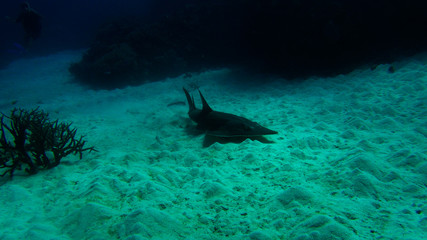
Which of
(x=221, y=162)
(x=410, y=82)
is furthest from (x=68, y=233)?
(x=410, y=82)

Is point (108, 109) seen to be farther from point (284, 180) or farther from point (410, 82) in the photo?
point (410, 82)

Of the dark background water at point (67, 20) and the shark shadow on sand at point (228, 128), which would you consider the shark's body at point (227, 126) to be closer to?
the shark shadow on sand at point (228, 128)

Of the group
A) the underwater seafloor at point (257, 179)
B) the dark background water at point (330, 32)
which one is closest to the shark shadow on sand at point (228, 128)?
the underwater seafloor at point (257, 179)

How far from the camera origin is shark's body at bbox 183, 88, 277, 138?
14.3 feet

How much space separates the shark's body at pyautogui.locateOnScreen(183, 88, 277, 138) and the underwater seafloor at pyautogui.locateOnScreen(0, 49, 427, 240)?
22 centimetres

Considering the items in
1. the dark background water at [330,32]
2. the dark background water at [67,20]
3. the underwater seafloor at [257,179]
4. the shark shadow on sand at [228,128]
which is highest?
the dark background water at [67,20]

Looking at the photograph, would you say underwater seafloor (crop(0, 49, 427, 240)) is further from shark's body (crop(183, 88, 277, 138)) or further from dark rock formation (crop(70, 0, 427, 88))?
dark rock formation (crop(70, 0, 427, 88))

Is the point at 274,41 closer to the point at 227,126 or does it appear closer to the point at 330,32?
the point at 330,32


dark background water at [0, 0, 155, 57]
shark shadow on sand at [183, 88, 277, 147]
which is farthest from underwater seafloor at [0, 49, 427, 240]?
dark background water at [0, 0, 155, 57]

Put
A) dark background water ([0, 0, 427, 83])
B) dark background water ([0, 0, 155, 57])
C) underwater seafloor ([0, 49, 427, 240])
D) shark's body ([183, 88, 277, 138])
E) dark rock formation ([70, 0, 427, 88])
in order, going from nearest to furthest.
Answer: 1. underwater seafloor ([0, 49, 427, 240])
2. shark's body ([183, 88, 277, 138])
3. dark background water ([0, 0, 427, 83])
4. dark rock formation ([70, 0, 427, 88])
5. dark background water ([0, 0, 155, 57])

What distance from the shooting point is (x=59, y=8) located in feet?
136

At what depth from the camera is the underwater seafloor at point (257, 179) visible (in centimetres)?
222

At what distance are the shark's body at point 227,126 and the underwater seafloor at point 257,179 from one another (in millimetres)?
223

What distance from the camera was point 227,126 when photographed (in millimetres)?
4629
